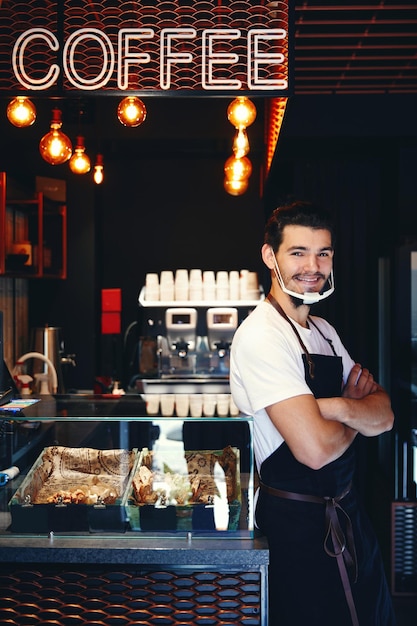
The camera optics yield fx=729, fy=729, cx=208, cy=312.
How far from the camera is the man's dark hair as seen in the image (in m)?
2.21

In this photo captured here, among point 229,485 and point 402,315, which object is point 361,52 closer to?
point 402,315

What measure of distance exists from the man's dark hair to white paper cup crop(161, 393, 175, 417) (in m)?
0.63

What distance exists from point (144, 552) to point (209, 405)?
0.57 meters

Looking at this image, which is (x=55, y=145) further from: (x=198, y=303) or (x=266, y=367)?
(x=198, y=303)

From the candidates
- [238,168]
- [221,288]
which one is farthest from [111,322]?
[238,168]

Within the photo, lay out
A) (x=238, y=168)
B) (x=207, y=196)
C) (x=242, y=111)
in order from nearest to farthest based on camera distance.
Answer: (x=242, y=111) < (x=238, y=168) < (x=207, y=196)

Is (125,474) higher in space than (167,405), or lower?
lower

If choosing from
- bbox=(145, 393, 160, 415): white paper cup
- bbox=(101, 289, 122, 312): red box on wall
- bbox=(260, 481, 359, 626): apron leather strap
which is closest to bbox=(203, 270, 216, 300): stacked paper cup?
bbox=(101, 289, 122, 312): red box on wall

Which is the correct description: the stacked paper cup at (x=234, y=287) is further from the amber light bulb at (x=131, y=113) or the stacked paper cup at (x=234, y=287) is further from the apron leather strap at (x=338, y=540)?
the apron leather strap at (x=338, y=540)

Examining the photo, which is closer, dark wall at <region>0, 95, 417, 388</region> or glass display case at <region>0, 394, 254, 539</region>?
glass display case at <region>0, 394, 254, 539</region>

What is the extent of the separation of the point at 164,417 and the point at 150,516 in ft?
0.97

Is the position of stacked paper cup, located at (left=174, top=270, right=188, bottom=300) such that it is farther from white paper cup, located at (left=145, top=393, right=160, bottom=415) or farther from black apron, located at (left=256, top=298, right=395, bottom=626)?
black apron, located at (left=256, top=298, right=395, bottom=626)

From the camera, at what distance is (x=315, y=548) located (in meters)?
2.09

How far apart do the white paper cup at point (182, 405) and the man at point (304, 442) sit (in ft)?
0.71
